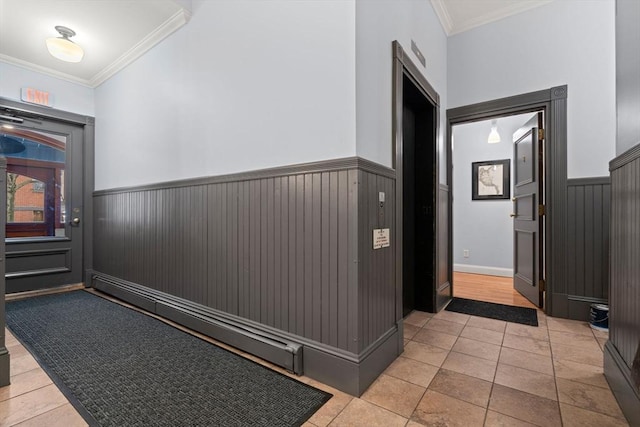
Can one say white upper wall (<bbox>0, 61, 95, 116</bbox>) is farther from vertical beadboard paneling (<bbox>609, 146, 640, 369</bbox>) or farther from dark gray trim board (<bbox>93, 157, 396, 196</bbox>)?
vertical beadboard paneling (<bbox>609, 146, 640, 369</bbox>)

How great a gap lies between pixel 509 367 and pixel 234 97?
2.73 meters

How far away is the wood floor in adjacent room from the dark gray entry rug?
2.78 meters

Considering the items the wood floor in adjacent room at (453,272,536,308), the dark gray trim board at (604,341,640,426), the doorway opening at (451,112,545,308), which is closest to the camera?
the dark gray trim board at (604,341,640,426)

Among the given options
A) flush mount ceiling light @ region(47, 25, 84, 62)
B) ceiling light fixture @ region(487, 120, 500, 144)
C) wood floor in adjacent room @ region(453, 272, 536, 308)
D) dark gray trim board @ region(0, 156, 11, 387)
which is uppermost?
flush mount ceiling light @ region(47, 25, 84, 62)

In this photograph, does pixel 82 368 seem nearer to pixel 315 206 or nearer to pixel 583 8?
pixel 315 206

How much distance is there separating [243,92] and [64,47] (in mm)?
2260

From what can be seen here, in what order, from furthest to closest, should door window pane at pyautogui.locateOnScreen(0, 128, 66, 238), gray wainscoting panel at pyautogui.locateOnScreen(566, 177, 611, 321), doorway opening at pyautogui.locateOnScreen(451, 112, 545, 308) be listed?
doorway opening at pyautogui.locateOnScreen(451, 112, 545, 308)
door window pane at pyautogui.locateOnScreen(0, 128, 66, 238)
gray wainscoting panel at pyautogui.locateOnScreen(566, 177, 611, 321)

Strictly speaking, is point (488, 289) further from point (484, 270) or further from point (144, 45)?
point (144, 45)

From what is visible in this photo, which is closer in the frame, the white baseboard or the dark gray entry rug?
the dark gray entry rug

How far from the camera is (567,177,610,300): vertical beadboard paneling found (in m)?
2.64

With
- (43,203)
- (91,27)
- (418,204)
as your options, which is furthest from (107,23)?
(418,204)

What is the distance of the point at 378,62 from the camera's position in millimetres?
1861

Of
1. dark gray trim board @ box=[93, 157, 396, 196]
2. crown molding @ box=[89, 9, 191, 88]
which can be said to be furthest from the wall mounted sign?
dark gray trim board @ box=[93, 157, 396, 196]

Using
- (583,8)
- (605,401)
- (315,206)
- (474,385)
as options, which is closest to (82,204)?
(315,206)
